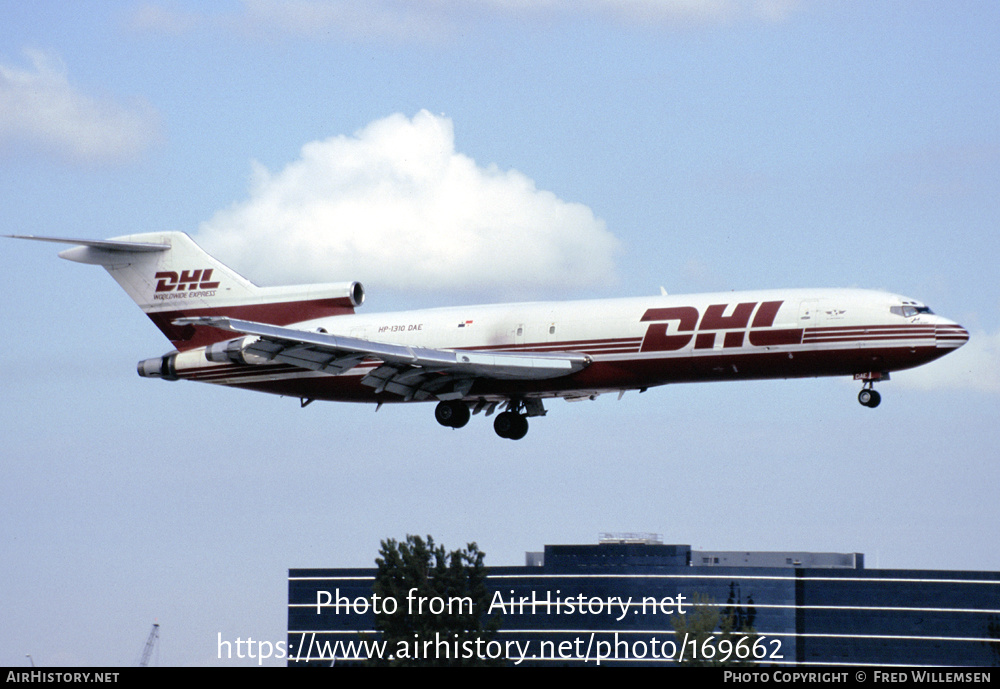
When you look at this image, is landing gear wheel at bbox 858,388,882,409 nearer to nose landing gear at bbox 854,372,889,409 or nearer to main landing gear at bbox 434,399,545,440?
nose landing gear at bbox 854,372,889,409

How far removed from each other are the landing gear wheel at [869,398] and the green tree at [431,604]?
3734 cm

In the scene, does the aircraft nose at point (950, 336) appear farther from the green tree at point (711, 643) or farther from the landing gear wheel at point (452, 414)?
the green tree at point (711, 643)

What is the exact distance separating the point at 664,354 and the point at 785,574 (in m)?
66.9

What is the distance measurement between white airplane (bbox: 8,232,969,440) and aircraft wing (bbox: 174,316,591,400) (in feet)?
0.19

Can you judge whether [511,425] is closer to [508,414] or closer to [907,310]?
[508,414]

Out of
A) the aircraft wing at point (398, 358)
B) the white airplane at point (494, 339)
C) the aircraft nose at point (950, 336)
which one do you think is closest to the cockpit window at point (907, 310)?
the white airplane at point (494, 339)

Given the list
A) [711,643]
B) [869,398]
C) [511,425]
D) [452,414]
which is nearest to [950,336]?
[869,398]

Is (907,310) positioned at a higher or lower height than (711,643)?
higher

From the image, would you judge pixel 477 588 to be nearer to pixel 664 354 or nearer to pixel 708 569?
pixel 708 569

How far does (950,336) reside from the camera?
43062 mm

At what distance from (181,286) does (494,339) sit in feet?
47.3

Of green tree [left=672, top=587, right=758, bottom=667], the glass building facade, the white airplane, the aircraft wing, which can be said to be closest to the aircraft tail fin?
the white airplane
